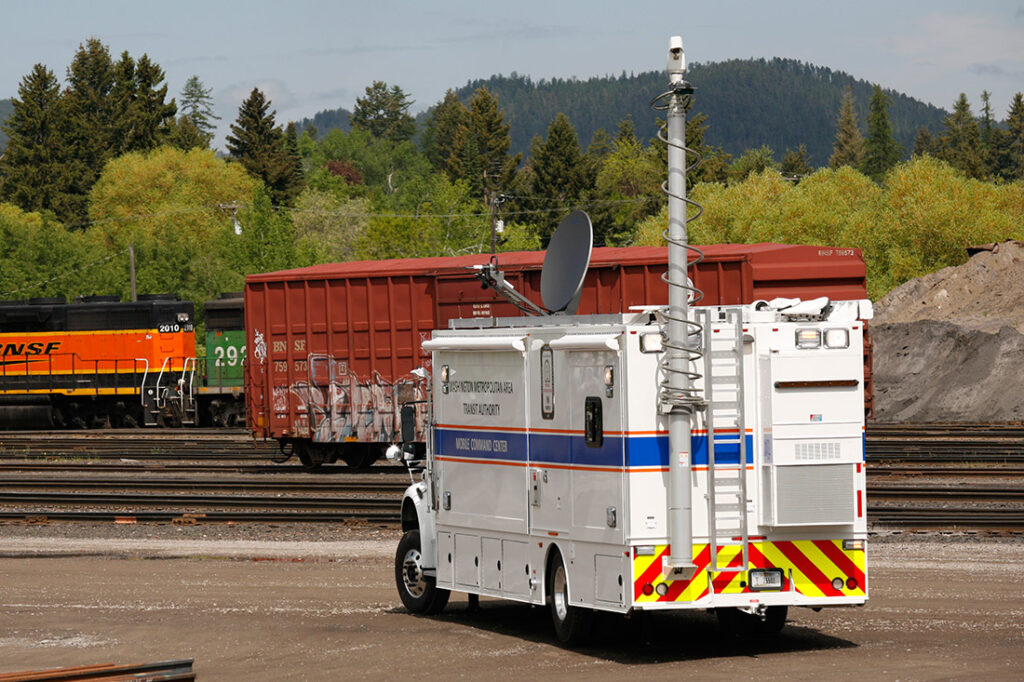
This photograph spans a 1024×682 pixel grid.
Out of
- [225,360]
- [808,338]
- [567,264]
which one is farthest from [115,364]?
[808,338]

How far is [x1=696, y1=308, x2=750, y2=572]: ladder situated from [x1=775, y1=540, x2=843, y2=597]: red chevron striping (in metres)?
0.34

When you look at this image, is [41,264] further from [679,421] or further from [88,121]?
[679,421]

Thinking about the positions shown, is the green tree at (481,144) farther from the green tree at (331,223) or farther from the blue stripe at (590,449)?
the blue stripe at (590,449)

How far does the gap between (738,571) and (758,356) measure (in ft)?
5.66

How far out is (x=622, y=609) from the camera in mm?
11078

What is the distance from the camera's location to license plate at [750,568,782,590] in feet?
37.1

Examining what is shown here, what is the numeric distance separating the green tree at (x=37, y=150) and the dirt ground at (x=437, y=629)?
328 feet

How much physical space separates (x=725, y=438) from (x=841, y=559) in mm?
1423

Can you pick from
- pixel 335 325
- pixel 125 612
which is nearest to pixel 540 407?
pixel 125 612

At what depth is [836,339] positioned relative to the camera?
11.3 metres

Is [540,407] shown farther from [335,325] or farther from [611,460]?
[335,325]

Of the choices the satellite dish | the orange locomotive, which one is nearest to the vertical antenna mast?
the satellite dish

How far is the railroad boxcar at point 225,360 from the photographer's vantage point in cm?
4331

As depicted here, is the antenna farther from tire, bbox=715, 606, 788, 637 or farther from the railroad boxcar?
the railroad boxcar
